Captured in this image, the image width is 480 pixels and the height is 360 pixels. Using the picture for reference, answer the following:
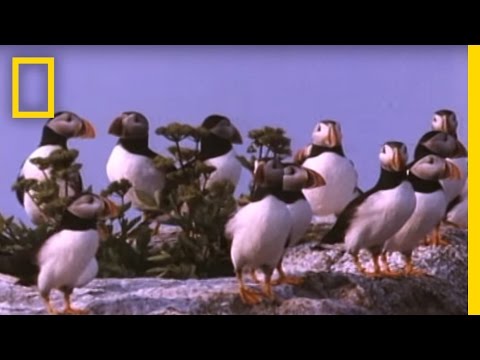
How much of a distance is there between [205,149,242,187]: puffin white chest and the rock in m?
0.36

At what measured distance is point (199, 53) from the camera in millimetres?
4988

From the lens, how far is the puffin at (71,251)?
4.96 metres

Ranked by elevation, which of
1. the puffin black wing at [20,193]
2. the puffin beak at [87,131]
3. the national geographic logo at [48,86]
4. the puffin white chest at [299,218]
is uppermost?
the national geographic logo at [48,86]

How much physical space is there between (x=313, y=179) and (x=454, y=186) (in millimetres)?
542

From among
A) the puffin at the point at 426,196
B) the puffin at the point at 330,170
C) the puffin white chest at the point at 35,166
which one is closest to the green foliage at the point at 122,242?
the puffin white chest at the point at 35,166

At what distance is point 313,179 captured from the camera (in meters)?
5.03

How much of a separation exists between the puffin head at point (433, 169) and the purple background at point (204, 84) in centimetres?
21

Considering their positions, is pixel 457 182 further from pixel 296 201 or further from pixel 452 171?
pixel 296 201

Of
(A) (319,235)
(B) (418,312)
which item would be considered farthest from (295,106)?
(B) (418,312)

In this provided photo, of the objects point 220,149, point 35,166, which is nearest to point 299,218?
point 220,149

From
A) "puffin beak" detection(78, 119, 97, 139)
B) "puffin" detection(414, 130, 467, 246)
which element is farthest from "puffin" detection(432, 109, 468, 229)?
"puffin beak" detection(78, 119, 97, 139)

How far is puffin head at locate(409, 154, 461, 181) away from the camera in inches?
198

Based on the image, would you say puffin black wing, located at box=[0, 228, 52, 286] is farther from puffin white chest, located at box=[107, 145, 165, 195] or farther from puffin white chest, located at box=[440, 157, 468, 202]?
puffin white chest, located at box=[440, 157, 468, 202]

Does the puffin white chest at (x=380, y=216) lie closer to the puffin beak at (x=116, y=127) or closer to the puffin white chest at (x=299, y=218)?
the puffin white chest at (x=299, y=218)
